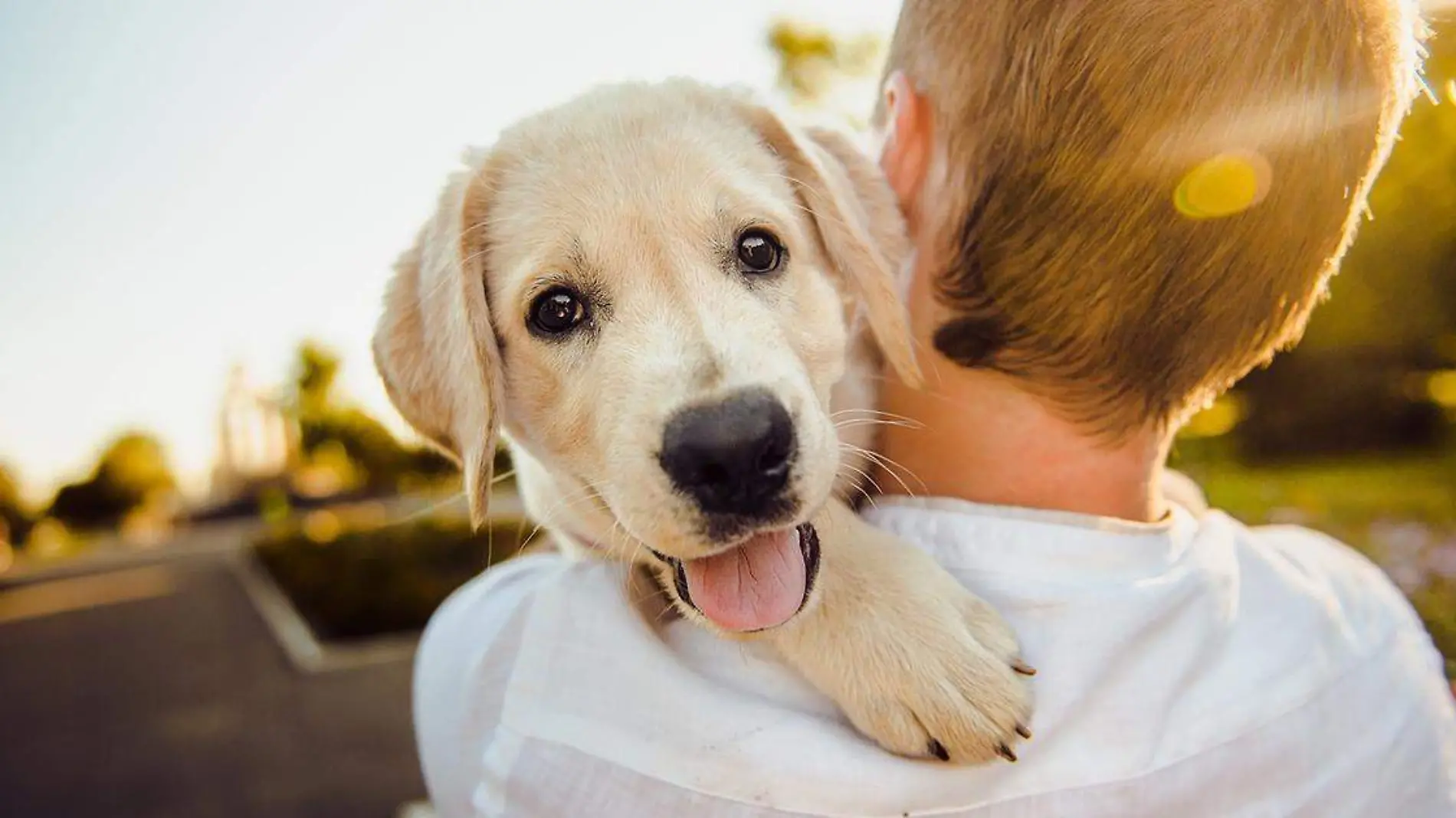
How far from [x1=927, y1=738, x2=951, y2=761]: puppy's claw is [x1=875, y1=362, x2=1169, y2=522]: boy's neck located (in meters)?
0.57

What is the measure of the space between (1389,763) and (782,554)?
1201 millimetres

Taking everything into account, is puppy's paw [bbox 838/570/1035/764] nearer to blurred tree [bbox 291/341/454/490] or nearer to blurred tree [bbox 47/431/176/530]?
blurred tree [bbox 291/341/454/490]

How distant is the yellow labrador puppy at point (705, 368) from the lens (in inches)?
80.0

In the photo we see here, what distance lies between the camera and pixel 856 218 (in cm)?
261

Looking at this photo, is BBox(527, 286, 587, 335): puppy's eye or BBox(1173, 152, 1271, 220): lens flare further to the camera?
BBox(527, 286, 587, 335): puppy's eye

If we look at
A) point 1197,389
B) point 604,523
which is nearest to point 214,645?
point 604,523

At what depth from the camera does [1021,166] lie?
2.12m

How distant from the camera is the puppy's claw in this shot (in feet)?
6.24

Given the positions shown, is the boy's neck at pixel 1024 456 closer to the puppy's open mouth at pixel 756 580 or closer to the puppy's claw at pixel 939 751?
the puppy's open mouth at pixel 756 580

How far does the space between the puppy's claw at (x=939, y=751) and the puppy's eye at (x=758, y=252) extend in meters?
1.19

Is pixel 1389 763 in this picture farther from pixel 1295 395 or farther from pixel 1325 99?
pixel 1295 395

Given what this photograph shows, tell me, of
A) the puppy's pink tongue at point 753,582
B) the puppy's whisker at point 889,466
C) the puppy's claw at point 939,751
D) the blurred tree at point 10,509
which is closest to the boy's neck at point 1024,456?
the puppy's whisker at point 889,466

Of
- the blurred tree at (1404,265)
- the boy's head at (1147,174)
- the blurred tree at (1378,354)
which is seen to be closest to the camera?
the boy's head at (1147,174)

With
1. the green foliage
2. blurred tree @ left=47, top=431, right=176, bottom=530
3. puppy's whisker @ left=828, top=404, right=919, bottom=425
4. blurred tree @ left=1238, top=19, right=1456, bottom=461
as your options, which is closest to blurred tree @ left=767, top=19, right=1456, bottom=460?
blurred tree @ left=1238, top=19, right=1456, bottom=461
